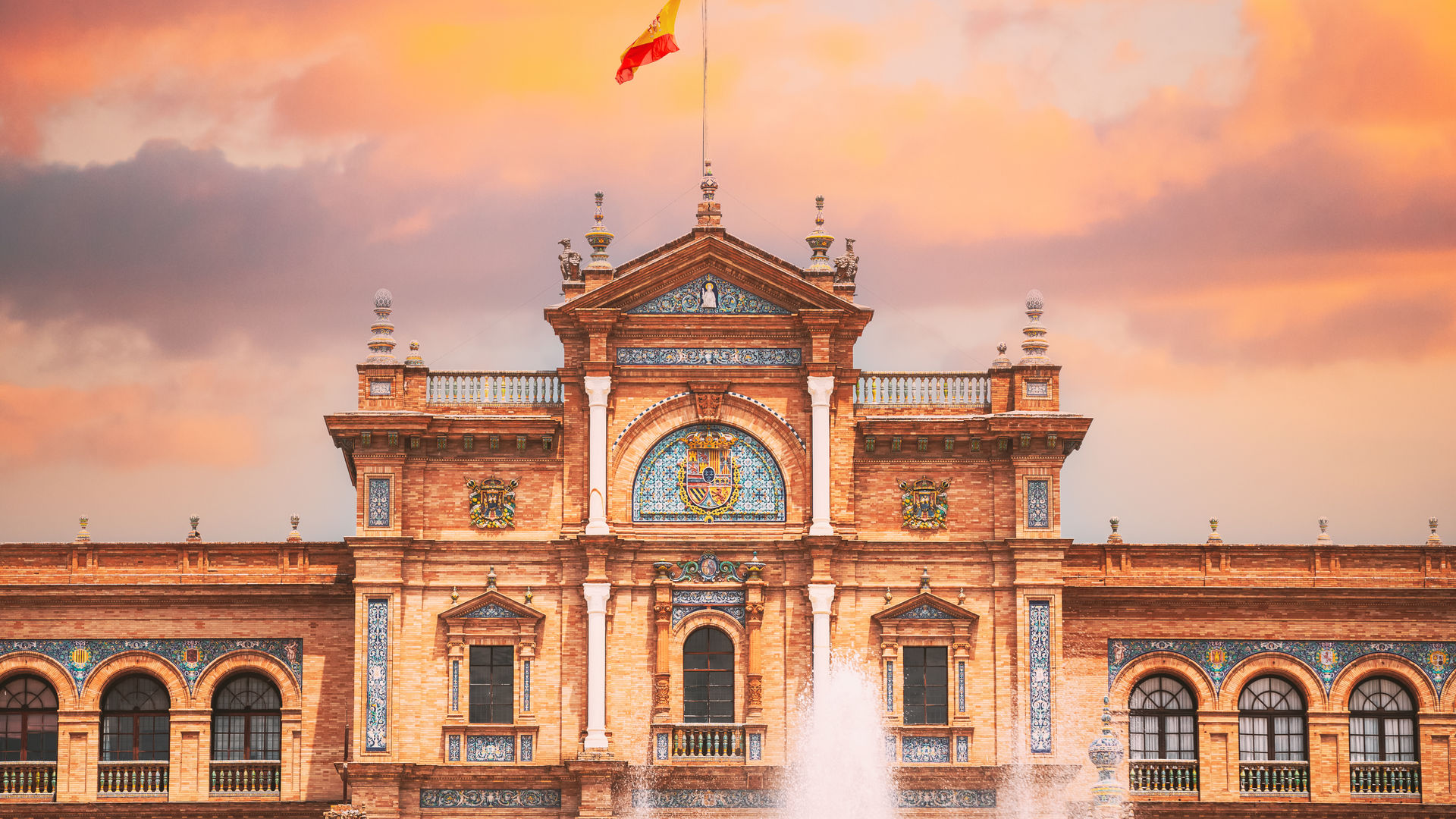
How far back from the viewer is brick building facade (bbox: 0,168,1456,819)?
60.0m

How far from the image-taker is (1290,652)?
6303cm

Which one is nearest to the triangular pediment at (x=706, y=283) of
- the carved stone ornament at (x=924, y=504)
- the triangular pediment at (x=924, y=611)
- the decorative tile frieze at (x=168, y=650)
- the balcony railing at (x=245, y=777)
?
the carved stone ornament at (x=924, y=504)

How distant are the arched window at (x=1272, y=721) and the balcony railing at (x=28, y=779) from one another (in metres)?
29.1

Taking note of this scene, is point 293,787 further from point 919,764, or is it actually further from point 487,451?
point 919,764

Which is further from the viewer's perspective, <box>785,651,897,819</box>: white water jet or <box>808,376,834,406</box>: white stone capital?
<box>808,376,834,406</box>: white stone capital

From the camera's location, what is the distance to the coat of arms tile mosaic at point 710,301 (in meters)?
61.2

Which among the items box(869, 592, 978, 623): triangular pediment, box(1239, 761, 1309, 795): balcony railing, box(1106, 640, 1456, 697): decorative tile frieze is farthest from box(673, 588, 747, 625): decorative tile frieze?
box(1239, 761, 1309, 795): balcony railing

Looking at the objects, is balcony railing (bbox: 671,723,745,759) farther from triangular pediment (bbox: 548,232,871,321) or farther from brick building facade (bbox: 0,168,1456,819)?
triangular pediment (bbox: 548,232,871,321)

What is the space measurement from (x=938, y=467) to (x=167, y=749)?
65.8 ft

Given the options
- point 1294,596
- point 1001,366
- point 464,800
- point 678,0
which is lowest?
point 464,800

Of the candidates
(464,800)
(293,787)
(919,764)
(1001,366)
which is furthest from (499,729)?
(1001,366)

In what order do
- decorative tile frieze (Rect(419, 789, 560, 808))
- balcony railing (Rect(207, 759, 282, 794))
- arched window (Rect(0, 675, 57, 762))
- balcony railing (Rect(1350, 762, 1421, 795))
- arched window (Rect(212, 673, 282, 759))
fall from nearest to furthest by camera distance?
decorative tile frieze (Rect(419, 789, 560, 808)), balcony railing (Rect(207, 759, 282, 794)), balcony railing (Rect(1350, 762, 1421, 795)), arched window (Rect(0, 675, 57, 762)), arched window (Rect(212, 673, 282, 759))

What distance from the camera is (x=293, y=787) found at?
62.2m

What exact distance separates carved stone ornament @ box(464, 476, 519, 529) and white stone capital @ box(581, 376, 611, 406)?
2.89 meters
